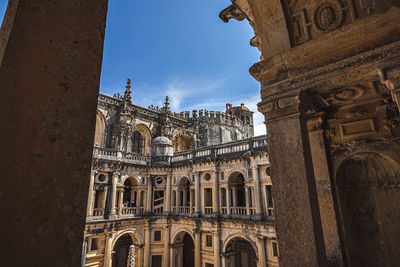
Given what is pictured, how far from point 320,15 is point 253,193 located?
15172 mm

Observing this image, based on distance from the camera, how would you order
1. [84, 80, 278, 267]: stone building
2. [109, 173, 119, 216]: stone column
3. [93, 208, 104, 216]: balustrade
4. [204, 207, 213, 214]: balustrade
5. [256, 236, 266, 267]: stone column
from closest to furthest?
[256, 236, 266, 267]: stone column < [84, 80, 278, 267]: stone building < [93, 208, 104, 216]: balustrade < [109, 173, 119, 216]: stone column < [204, 207, 213, 214]: balustrade

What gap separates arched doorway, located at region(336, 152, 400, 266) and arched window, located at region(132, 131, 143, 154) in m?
22.6

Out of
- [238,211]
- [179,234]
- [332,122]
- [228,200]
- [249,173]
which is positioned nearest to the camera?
[332,122]

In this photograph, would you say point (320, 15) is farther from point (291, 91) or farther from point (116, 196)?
point (116, 196)

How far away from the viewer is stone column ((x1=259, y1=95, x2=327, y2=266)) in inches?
141

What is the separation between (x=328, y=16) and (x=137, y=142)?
2408 cm

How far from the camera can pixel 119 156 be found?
2089 centimetres

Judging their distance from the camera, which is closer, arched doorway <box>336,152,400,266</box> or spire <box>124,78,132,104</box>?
arched doorway <box>336,152,400,266</box>

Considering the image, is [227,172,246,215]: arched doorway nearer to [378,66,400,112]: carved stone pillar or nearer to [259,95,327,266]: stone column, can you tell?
[259,95,327,266]: stone column

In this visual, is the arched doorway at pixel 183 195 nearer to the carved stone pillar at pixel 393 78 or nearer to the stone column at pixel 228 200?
the stone column at pixel 228 200

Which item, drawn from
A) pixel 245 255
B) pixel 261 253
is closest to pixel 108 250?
pixel 261 253

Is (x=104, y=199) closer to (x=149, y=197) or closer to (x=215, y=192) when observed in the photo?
(x=149, y=197)

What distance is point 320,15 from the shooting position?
4.46 metres

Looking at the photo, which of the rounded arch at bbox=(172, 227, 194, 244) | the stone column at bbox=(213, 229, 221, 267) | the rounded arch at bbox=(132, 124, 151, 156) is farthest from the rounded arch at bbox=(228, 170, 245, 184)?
the rounded arch at bbox=(132, 124, 151, 156)
